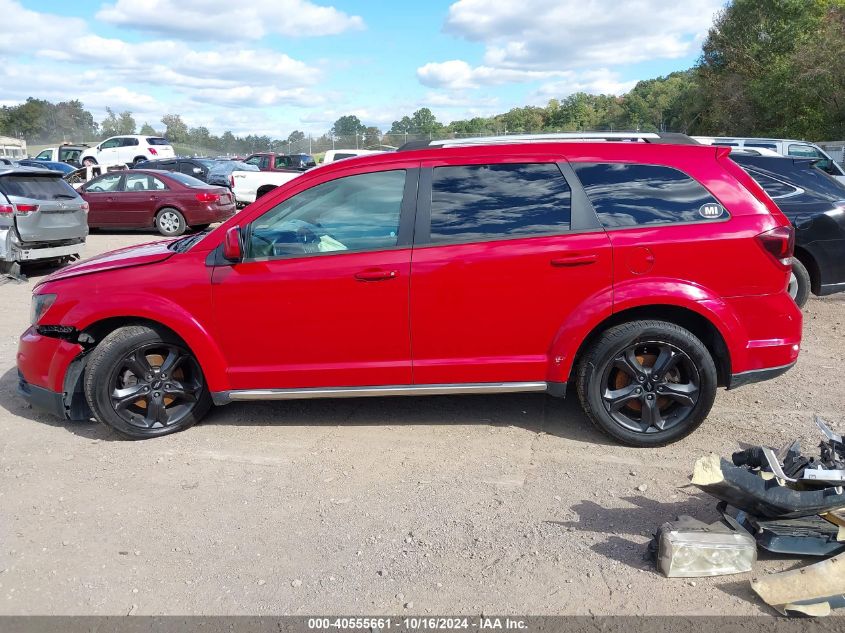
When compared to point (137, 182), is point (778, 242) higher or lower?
lower

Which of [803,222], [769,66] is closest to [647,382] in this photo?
[803,222]

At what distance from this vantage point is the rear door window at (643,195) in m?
4.25

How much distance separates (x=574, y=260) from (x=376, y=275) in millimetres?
1191

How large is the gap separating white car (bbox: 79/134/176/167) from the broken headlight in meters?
33.8

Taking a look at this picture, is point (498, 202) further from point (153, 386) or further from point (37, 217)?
point (37, 217)

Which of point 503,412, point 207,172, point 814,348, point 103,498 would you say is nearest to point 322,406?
point 503,412

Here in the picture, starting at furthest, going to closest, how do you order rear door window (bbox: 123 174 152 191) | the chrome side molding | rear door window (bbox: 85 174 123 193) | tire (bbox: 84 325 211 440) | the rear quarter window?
rear door window (bbox: 85 174 123 193) < rear door window (bbox: 123 174 152 191) < the rear quarter window < tire (bbox: 84 325 211 440) < the chrome side molding

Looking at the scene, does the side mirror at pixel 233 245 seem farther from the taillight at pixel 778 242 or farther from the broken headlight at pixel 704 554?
the taillight at pixel 778 242

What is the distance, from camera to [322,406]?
519 cm

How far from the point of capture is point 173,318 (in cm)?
440

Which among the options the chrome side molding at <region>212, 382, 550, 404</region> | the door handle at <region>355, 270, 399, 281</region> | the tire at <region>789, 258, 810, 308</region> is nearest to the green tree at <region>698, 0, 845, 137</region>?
the tire at <region>789, 258, 810, 308</region>

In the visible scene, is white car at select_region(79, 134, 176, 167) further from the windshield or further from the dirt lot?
the dirt lot

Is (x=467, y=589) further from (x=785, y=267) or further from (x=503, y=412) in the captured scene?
(x=785, y=267)

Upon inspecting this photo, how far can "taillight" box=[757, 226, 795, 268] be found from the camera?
4168 millimetres
